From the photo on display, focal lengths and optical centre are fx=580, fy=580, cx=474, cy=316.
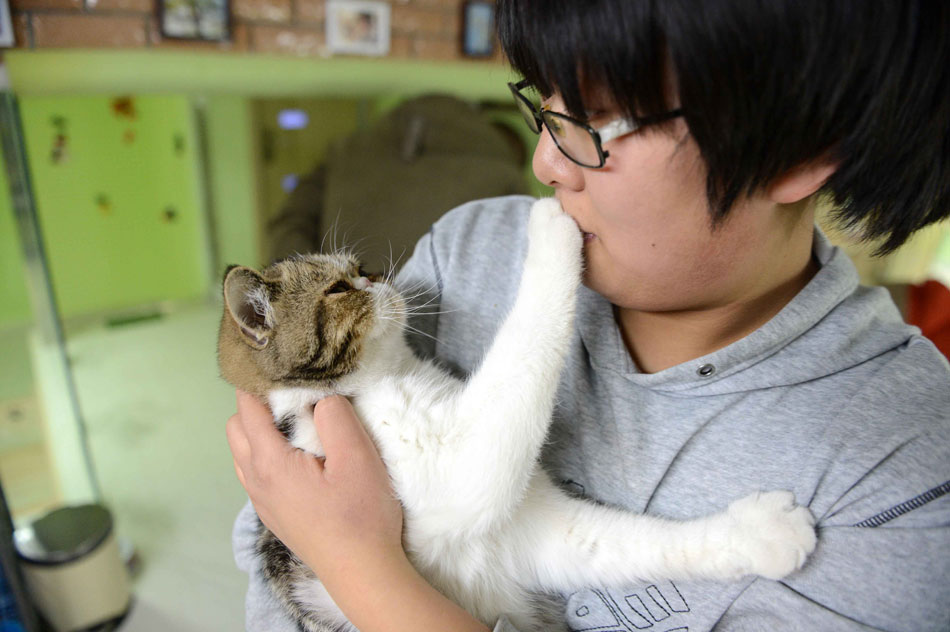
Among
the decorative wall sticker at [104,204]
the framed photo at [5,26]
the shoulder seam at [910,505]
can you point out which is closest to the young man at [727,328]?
the shoulder seam at [910,505]

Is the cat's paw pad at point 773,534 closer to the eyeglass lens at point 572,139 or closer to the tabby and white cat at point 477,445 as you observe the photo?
the tabby and white cat at point 477,445

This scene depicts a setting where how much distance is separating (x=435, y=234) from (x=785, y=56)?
64cm

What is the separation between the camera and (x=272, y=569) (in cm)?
100

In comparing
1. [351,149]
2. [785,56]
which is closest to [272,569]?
[785,56]

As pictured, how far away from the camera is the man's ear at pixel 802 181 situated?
68 cm

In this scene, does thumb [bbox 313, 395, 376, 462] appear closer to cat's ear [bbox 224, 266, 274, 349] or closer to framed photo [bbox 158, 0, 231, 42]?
cat's ear [bbox 224, 266, 274, 349]

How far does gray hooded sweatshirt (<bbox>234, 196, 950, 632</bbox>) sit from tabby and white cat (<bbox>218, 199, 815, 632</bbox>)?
0.03 m

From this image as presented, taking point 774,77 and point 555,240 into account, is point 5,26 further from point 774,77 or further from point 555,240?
point 774,77

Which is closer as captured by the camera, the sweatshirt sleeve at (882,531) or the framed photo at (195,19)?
the sweatshirt sleeve at (882,531)

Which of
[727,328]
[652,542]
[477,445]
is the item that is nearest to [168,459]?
[477,445]

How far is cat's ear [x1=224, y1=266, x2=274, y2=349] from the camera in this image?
0.90 meters

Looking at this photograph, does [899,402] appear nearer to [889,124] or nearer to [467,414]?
[889,124]

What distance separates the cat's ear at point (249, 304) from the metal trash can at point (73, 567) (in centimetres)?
140

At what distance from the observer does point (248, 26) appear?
227 cm
